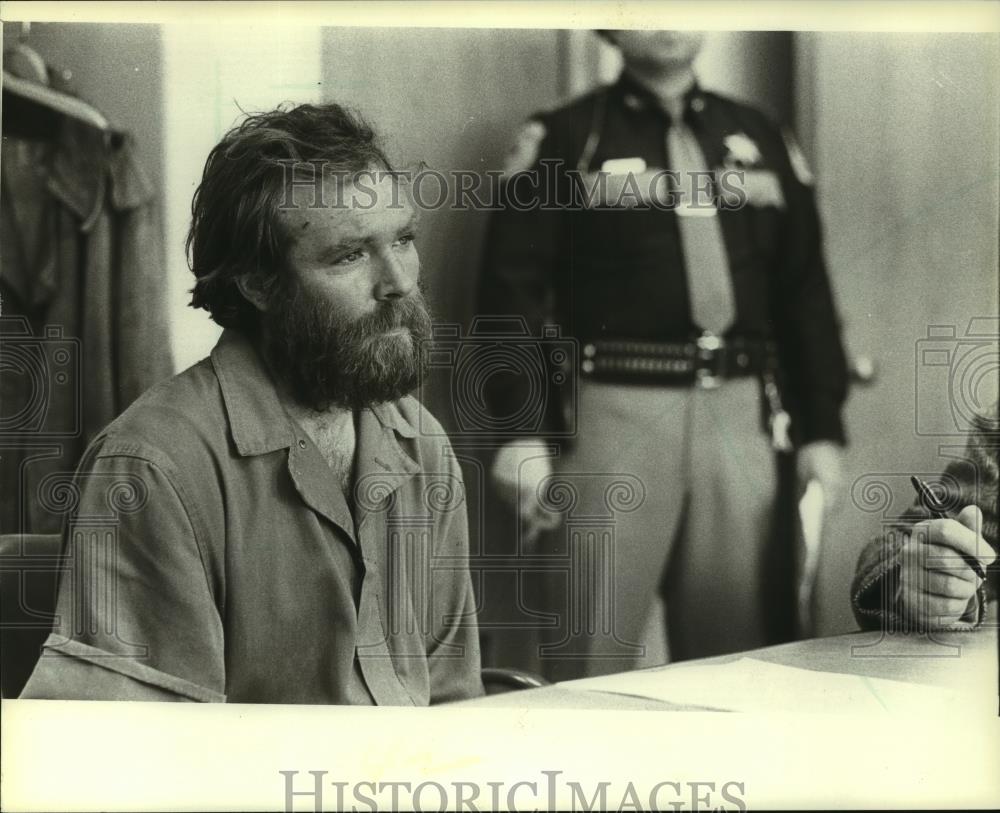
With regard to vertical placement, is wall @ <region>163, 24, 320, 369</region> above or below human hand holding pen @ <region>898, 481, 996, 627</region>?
above

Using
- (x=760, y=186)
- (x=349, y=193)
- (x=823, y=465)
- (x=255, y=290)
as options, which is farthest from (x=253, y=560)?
(x=760, y=186)

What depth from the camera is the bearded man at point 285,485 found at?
3104 millimetres

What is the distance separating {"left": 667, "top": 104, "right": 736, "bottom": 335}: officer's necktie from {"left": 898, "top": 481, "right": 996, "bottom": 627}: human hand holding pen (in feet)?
2.38

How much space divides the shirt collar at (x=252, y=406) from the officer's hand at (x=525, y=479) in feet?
0.87

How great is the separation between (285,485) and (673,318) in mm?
1124

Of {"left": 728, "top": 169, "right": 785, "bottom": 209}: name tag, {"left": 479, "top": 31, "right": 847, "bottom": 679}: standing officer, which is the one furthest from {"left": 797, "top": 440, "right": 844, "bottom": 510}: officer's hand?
{"left": 728, "top": 169, "right": 785, "bottom": 209}: name tag

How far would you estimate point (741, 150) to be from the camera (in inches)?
125

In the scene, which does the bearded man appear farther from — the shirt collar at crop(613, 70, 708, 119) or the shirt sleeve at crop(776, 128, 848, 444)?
the shirt sleeve at crop(776, 128, 848, 444)

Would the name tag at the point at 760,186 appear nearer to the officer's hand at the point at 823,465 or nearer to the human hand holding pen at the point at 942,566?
the officer's hand at the point at 823,465

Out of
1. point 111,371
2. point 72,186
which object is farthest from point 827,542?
point 72,186

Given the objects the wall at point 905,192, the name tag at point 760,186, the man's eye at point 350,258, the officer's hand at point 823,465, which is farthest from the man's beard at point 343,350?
the wall at point 905,192

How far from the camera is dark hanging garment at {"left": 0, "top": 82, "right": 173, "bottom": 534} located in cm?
320

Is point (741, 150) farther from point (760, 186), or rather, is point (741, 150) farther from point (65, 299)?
point (65, 299)

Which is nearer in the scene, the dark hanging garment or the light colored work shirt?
the light colored work shirt
